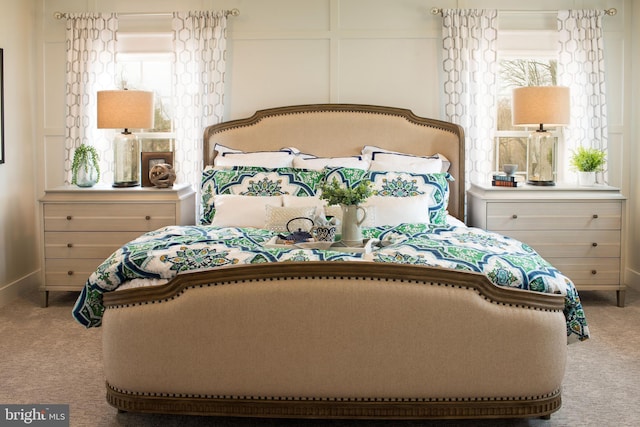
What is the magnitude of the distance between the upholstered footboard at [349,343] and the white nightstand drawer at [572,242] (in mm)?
2071

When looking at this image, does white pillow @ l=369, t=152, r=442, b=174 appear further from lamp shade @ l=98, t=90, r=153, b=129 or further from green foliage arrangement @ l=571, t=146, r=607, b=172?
lamp shade @ l=98, t=90, r=153, b=129

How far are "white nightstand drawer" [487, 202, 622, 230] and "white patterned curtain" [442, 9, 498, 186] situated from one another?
0.57m

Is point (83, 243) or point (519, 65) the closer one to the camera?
point (83, 243)

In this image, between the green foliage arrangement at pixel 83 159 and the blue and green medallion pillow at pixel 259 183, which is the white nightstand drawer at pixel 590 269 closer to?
the blue and green medallion pillow at pixel 259 183

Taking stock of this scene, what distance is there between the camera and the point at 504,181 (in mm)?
4840

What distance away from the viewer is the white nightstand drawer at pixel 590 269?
186 inches

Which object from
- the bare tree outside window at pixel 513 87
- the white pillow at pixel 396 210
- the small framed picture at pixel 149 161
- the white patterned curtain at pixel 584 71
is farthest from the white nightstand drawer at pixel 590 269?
the small framed picture at pixel 149 161

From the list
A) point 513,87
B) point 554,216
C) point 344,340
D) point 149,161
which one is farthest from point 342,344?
point 513,87

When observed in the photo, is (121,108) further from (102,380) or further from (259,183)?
(102,380)

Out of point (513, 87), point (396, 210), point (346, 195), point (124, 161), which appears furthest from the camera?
point (513, 87)

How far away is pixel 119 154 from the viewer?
4.94 m

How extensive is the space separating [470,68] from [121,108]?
2.50 metres

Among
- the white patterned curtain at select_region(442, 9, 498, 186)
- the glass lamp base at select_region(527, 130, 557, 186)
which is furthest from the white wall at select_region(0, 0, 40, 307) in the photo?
the glass lamp base at select_region(527, 130, 557, 186)

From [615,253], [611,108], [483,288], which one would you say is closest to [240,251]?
[483,288]
